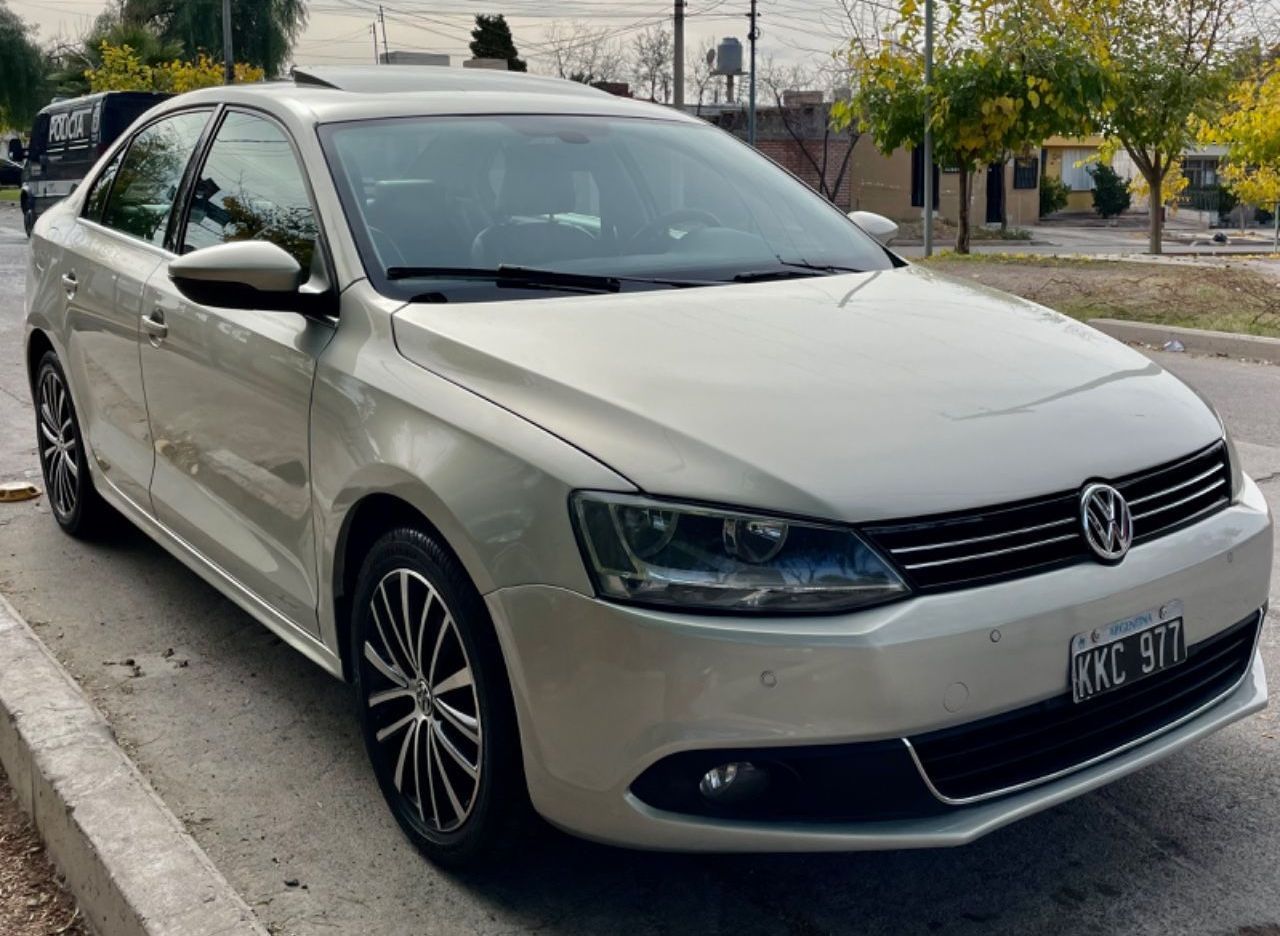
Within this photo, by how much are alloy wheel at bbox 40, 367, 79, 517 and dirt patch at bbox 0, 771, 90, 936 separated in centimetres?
214

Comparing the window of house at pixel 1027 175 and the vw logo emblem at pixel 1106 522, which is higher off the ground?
the window of house at pixel 1027 175

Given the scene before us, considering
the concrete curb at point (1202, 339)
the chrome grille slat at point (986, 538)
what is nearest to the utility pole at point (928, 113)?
the concrete curb at point (1202, 339)

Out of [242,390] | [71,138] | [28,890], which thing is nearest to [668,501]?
[242,390]

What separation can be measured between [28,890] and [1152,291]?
36.3ft

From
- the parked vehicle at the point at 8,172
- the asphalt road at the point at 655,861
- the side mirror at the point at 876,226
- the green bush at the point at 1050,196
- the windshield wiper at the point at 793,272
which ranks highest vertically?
the parked vehicle at the point at 8,172

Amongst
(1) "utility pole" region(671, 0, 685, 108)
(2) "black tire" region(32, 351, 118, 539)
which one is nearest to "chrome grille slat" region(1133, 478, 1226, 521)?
(2) "black tire" region(32, 351, 118, 539)

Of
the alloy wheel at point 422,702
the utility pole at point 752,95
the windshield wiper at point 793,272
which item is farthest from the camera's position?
the utility pole at point 752,95

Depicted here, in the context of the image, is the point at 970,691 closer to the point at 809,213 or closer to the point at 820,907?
the point at 820,907

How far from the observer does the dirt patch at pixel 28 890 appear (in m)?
2.99

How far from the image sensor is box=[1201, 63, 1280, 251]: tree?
70.9 ft

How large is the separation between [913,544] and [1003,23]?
15.1 m

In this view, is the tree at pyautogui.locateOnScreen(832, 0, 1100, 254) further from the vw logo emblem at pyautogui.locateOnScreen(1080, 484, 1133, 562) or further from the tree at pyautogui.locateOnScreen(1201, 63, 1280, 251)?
the vw logo emblem at pyautogui.locateOnScreen(1080, 484, 1133, 562)

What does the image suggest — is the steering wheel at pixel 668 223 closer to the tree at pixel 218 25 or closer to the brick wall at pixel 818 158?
the brick wall at pixel 818 158

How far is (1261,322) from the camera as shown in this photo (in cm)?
1070
